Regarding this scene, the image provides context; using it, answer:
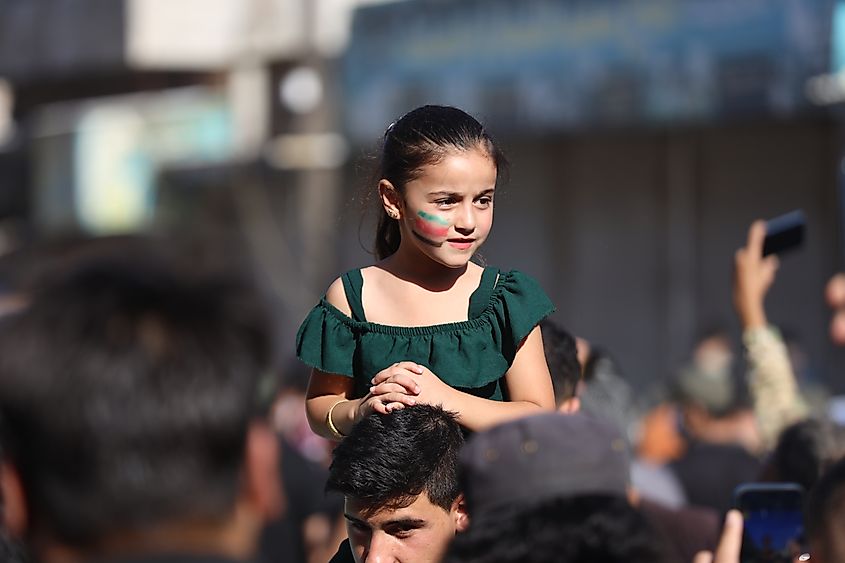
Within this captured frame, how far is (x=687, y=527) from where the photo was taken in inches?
183

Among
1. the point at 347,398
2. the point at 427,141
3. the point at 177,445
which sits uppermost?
the point at 427,141

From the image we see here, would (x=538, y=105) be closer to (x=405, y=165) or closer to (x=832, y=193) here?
(x=832, y=193)

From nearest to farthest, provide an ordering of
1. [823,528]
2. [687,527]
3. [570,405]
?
[823,528] < [570,405] < [687,527]

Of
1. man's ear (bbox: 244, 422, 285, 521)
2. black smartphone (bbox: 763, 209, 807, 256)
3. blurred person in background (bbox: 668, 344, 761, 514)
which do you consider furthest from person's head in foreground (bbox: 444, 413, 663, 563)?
blurred person in background (bbox: 668, 344, 761, 514)

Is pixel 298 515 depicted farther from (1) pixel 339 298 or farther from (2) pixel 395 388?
(2) pixel 395 388

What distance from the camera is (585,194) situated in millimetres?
14570

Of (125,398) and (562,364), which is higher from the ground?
(125,398)

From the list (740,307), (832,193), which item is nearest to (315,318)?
(740,307)

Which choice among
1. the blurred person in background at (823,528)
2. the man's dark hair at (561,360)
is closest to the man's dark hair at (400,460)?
Result: the blurred person in background at (823,528)

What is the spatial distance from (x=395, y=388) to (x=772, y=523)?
36.7 inches

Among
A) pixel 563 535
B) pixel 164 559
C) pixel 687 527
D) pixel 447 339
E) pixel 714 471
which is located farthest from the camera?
pixel 714 471

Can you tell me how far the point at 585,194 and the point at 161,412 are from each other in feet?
41.4

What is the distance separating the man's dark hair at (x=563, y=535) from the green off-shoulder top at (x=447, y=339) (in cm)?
82

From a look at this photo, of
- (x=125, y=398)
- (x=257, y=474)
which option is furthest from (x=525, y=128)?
(x=125, y=398)
